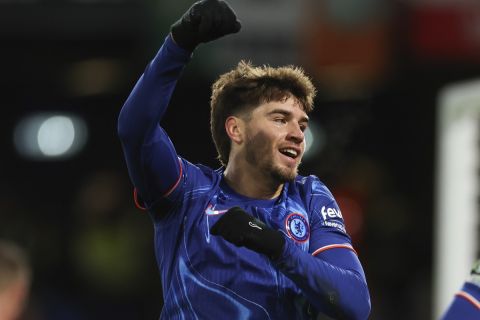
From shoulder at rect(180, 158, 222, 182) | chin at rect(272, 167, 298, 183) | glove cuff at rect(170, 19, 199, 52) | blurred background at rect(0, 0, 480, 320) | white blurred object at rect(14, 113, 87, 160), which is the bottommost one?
white blurred object at rect(14, 113, 87, 160)

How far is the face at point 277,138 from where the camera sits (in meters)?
3.92

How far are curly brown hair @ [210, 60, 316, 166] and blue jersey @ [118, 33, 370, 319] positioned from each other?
255 mm

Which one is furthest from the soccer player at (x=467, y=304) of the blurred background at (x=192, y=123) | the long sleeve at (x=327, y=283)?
the blurred background at (x=192, y=123)

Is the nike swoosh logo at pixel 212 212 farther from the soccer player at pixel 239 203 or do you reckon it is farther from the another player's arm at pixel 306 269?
the another player's arm at pixel 306 269

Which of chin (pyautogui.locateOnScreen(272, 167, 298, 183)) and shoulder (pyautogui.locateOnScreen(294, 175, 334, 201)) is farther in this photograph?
shoulder (pyautogui.locateOnScreen(294, 175, 334, 201))

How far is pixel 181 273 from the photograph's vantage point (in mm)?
3809

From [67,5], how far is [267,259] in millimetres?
6443

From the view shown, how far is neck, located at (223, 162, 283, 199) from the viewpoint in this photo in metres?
3.98

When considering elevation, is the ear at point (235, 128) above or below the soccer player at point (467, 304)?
below

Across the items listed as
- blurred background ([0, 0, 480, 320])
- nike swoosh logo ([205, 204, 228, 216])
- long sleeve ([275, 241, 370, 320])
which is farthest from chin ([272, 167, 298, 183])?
blurred background ([0, 0, 480, 320])

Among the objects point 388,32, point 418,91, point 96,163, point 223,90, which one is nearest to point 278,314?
point 223,90

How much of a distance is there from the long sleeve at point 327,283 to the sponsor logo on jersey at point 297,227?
0.16m

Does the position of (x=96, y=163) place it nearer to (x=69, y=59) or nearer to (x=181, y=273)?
(x=69, y=59)

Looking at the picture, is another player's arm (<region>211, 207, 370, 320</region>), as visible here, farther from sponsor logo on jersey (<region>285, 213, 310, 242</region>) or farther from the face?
the face
